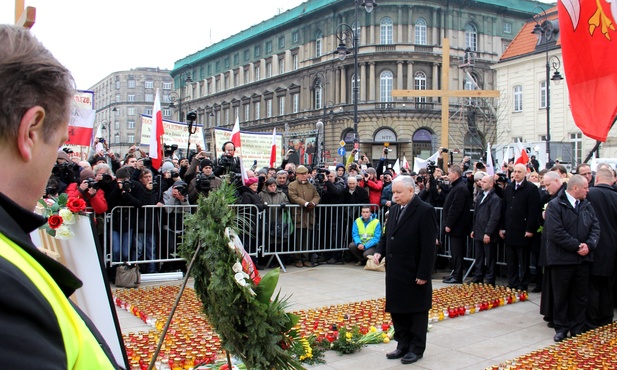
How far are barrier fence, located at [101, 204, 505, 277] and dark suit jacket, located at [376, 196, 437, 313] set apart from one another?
10.7 feet

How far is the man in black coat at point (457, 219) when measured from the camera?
11.1m

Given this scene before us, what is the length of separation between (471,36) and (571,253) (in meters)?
52.4

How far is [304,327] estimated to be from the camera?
691cm

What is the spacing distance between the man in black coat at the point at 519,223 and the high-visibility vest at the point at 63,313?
9.75 m

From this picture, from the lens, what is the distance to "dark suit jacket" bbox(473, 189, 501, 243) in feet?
34.1

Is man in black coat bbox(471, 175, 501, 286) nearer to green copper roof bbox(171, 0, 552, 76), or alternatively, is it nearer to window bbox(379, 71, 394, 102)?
window bbox(379, 71, 394, 102)

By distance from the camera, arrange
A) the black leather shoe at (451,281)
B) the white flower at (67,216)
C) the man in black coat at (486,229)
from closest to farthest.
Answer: the white flower at (67,216) < the man in black coat at (486,229) < the black leather shoe at (451,281)

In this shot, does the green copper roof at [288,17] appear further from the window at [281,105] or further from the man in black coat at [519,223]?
the man in black coat at [519,223]

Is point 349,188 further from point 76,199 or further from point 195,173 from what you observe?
point 76,199

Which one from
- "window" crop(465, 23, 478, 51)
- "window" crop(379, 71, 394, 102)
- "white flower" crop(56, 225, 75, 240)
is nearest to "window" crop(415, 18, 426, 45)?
"window" crop(379, 71, 394, 102)

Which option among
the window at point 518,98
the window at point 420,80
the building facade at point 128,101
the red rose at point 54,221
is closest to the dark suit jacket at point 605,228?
the red rose at point 54,221

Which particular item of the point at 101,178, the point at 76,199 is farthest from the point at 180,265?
the point at 76,199

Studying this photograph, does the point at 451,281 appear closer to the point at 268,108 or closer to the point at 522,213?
the point at 522,213

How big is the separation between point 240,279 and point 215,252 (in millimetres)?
229
